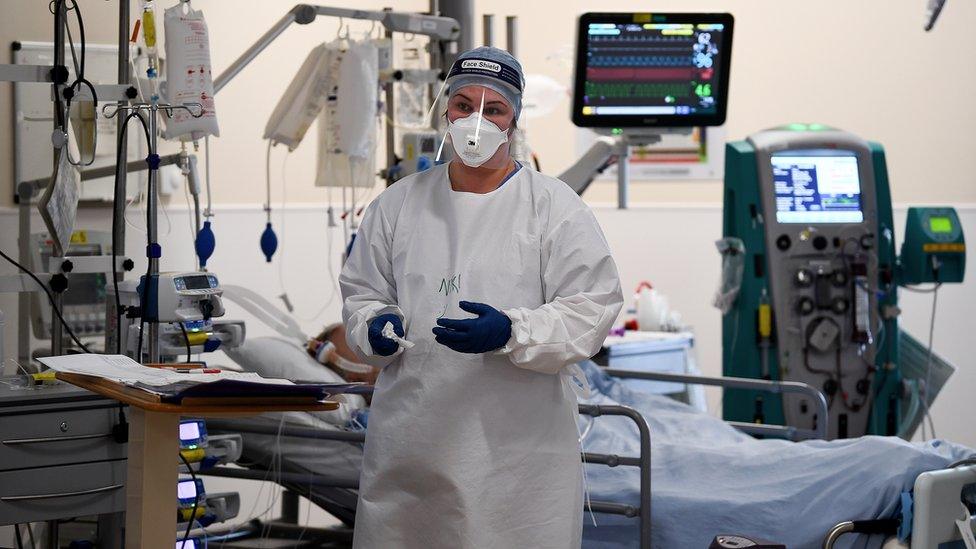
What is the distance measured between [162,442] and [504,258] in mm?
879

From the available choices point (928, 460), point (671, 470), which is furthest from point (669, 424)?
point (928, 460)

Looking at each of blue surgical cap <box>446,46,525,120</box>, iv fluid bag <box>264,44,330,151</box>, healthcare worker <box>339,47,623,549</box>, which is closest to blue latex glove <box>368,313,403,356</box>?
healthcare worker <box>339,47,623,549</box>

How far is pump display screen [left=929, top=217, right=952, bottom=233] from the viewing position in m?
5.47

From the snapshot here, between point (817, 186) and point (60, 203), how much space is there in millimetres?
3447

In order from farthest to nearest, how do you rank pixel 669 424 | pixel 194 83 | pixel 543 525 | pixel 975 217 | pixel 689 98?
pixel 975 217 → pixel 689 98 → pixel 669 424 → pixel 194 83 → pixel 543 525

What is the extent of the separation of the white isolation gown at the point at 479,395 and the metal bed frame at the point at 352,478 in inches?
24.4

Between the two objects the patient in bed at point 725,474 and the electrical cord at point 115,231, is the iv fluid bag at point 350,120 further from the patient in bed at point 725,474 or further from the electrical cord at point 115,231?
the electrical cord at point 115,231

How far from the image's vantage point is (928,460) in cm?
348

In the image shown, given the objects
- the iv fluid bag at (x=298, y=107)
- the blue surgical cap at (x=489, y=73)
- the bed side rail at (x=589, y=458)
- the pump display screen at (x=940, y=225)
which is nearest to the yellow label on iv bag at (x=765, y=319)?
the pump display screen at (x=940, y=225)

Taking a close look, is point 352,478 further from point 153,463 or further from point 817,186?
point 817,186

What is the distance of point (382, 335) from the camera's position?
9.11ft

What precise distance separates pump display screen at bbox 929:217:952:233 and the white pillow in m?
2.69

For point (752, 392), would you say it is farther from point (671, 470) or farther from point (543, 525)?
point (543, 525)

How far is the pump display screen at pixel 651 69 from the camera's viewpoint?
16.1 feet
